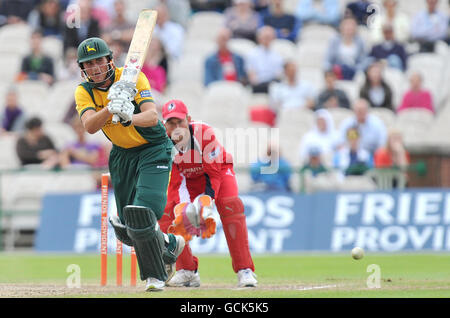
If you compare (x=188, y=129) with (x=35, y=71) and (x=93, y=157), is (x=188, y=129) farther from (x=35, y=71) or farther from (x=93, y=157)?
(x=35, y=71)

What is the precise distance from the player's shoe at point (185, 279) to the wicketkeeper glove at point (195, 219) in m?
0.50

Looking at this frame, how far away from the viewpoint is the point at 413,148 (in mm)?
16625

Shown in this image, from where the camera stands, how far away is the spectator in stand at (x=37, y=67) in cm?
1997

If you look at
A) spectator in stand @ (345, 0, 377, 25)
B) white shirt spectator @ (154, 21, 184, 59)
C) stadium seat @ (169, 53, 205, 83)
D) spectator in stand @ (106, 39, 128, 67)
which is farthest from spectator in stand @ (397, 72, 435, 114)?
spectator in stand @ (106, 39, 128, 67)

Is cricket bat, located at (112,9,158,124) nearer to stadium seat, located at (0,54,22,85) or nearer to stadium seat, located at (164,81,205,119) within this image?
stadium seat, located at (164,81,205,119)

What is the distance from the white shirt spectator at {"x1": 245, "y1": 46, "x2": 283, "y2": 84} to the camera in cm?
1894

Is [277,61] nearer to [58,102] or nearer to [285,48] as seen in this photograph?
[285,48]

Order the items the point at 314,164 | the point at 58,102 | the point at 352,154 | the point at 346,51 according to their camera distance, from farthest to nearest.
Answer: the point at 58,102, the point at 346,51, the point at 352,154, the point at 314,164

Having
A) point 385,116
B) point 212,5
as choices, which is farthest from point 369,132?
point 212,5

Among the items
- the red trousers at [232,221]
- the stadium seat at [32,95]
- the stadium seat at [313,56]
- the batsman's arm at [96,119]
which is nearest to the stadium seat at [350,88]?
the stadium seat at [313,56]

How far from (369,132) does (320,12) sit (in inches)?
173

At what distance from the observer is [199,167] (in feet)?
32.6

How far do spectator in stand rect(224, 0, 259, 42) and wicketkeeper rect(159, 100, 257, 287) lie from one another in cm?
1054

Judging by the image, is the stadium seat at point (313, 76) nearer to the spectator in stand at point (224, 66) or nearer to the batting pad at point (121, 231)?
the spectator in stand at point (224, 66)
